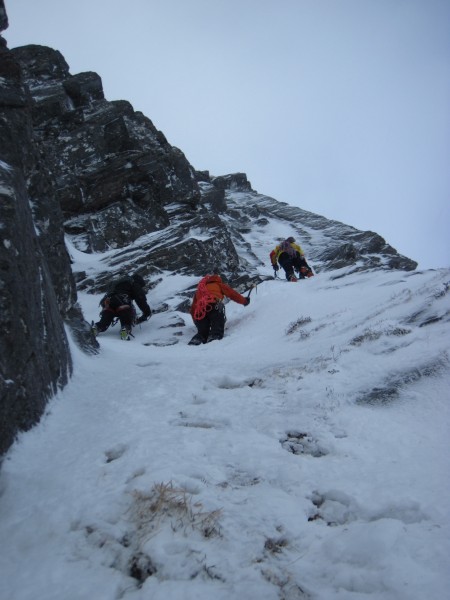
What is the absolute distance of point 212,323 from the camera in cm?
1204

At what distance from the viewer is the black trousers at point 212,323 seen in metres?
11.9

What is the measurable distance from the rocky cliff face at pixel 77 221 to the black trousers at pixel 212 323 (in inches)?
134

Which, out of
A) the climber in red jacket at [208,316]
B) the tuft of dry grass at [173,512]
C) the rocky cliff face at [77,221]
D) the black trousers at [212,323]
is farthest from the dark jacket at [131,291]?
the tuft of dry grass at [173,512]

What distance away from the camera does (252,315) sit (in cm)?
1312

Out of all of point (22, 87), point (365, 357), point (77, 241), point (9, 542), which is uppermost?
point (22, 87)

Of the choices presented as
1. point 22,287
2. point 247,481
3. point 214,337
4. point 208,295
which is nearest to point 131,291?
point 208,295

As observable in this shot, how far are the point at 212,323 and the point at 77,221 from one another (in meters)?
14.7

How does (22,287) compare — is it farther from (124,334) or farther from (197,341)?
(124,334)

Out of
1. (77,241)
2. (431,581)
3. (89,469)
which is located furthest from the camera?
(77,241)

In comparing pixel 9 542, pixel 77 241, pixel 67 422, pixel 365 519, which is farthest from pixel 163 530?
pixel 77 241

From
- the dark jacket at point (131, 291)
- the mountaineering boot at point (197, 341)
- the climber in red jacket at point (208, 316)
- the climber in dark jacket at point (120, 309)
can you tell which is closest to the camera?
the mountaineering boot at point (197, 341)

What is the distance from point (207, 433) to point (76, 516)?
1611 mm

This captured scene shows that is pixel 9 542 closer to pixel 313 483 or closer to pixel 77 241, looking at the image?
pixel 313 483

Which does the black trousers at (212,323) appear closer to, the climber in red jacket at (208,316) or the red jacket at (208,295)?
the climber in red jacket at (208,316)
